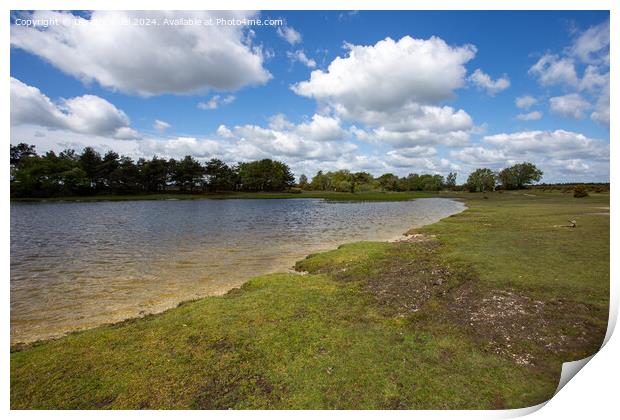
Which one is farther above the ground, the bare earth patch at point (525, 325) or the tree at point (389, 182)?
the tree at point (389, 182)

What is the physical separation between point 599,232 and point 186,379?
80.0ft

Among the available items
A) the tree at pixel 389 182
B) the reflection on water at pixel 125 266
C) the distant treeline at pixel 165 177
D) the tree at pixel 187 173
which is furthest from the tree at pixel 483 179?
the tree at pixel 187 173

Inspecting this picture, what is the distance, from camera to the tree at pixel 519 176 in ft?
285

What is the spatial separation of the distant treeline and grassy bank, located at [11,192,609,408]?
55052 millimetres

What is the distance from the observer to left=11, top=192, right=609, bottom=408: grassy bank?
543 cm

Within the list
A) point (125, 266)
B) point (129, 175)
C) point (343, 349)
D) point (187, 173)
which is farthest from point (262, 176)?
point (343, 349)

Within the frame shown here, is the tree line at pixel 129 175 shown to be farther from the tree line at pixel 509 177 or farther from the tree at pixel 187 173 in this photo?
the tree line at pixel 509 177

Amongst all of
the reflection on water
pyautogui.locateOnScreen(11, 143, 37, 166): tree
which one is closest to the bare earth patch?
the reflection on water

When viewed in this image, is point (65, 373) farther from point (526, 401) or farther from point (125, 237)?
point (125, 237)

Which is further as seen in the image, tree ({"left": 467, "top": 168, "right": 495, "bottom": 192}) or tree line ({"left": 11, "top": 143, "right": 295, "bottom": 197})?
tree ({"left": 467, "top": 168, "right": 495, "bottom": 192})

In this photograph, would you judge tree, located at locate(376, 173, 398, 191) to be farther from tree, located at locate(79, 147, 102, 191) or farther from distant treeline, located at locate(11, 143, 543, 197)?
tree, located at locate(79, 147, 102, 191)

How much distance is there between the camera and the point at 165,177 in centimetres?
11538

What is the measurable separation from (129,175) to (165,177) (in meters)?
13.6

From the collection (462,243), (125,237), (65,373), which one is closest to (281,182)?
(125,237)
